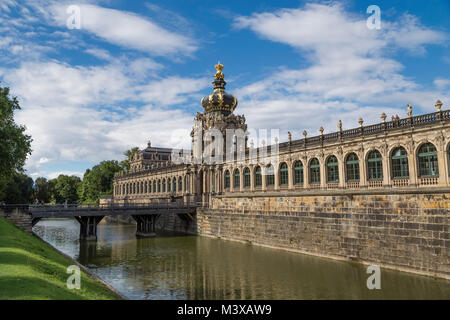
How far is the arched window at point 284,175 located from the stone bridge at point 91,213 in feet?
49.2

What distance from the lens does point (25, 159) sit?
3366 centimetres

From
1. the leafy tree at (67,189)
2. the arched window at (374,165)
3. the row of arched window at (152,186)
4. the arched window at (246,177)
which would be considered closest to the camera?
the arched window at (374,165)

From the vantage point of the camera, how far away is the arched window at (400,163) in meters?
26.2

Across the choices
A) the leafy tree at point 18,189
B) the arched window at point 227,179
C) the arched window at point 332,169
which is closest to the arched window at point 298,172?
the arched window at point 332,169

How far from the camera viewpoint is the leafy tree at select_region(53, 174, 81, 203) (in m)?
106

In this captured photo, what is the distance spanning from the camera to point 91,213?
132 ft

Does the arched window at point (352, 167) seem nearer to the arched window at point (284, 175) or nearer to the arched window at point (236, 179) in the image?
the arched window at point (284, 175)

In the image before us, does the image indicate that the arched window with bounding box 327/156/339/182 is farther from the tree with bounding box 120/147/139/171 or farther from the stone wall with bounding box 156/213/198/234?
the tree with bounding box 120/147/139/171

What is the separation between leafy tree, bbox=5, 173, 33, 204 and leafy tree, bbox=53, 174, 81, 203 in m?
31.0

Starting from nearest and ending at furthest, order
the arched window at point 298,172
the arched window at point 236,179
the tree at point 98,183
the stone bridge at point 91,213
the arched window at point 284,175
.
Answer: the stone bridge at point 91,213 → the arched window at point 298,172 → the arched window at point 284,175 → the arched window at point 236,179 → the tree at point 98,183

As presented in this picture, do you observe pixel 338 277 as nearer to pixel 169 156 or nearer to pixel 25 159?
pixel 25 159

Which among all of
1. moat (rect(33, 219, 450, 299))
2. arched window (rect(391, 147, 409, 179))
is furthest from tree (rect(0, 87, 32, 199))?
arched window (rect(391, 147, 409, 179))
